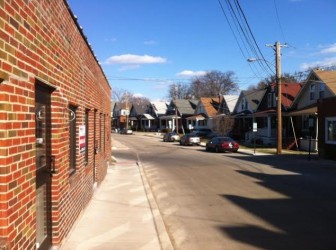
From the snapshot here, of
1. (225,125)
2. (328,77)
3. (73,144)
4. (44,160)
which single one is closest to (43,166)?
(44,160)

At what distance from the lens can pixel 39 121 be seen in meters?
6.00

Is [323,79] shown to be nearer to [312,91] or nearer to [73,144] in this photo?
[312,91]

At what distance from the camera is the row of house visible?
29922 mm

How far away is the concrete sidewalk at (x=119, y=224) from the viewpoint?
7.52 meters

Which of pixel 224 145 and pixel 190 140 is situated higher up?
pixel 224 145

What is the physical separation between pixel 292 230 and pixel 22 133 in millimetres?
6267

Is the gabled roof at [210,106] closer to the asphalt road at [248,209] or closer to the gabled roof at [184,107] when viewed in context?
the gabled roof at [184,107]

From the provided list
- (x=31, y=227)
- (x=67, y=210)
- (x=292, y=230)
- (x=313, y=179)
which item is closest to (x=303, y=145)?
(x=313, y=179)

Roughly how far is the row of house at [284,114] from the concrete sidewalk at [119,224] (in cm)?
1922

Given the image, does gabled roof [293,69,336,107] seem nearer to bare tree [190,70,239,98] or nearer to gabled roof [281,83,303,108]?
gabled roof [281,83,303,108]

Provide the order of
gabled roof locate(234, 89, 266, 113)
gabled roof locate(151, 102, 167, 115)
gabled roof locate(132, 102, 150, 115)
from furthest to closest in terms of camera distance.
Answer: gabled roof locate(132, 102, 150, 115) < gabled roof locate(151, 102, 167, 115) < gabled roof locate(234, 89, 266, 113)

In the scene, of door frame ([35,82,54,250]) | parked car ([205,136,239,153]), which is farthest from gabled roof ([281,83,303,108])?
door frame ([35,82,54,250])

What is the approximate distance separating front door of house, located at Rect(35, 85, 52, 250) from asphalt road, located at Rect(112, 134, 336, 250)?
2432mm

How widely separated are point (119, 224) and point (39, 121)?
3.82 m
